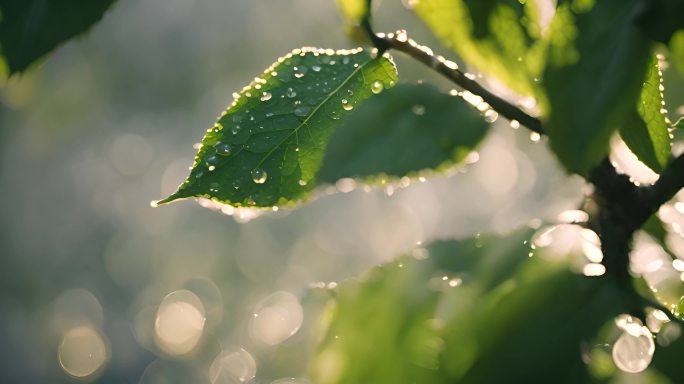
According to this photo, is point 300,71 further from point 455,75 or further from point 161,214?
point 161,214

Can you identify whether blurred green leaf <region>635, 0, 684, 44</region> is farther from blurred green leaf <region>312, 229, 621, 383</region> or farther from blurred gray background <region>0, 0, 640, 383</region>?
blurred gray background <region>0, 0, 640, 383</region>

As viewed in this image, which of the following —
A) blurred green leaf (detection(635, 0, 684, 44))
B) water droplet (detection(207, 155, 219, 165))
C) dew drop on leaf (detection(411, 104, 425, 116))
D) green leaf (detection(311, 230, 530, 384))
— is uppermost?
blurred green leaf (detection(635, 0, 684, 44))

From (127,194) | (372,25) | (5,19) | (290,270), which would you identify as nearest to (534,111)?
(372,25)

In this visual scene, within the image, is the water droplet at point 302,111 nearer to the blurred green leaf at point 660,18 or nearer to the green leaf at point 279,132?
the green leaf at point 279,132

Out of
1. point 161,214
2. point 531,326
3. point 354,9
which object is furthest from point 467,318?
point 161,214

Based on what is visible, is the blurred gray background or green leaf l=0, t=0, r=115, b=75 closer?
green leaf l=0, t=0, r=115, b=75

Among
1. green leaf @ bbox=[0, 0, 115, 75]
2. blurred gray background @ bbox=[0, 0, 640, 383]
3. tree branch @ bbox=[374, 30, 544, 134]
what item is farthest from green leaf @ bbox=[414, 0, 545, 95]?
blurred gray background @ bbox=[0, 0, 640, 383]
